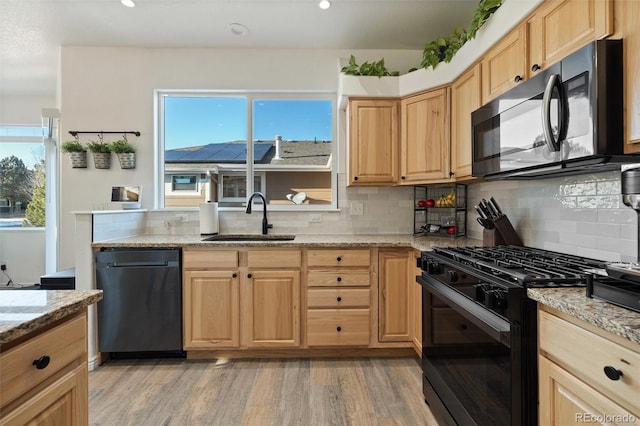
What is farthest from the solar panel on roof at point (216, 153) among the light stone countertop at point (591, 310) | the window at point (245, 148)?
the light stone countertop at point (591, 310)

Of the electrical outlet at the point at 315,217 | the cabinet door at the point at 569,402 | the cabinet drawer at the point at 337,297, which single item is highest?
the electrical outlet at the point at 315,217

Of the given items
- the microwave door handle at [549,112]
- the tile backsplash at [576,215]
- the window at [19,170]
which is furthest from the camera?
the window at [19,170]

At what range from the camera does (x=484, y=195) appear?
2652 mm

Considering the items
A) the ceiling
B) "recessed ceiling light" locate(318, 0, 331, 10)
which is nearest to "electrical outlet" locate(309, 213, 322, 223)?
the ceiling

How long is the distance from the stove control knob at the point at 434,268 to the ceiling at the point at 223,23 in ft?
6.63

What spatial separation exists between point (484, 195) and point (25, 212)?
5811 millimetres

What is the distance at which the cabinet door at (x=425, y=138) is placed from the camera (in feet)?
8.21

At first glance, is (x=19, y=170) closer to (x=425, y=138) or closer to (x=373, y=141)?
(x=373, y=141)

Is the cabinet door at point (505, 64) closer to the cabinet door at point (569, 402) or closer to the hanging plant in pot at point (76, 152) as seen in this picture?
the cabinet door at point (569, 402)

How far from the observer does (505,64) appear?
70.6 inches

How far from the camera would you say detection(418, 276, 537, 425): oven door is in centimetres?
111

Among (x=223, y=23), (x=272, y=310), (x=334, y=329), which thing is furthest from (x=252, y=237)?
(x=223, y=23)

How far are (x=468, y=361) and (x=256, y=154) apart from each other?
2.58 meters

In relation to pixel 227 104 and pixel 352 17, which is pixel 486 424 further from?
pixel 227 104
